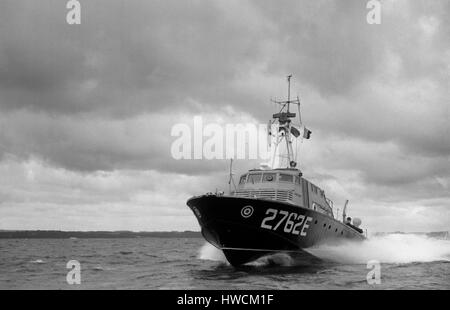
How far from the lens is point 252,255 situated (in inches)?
816

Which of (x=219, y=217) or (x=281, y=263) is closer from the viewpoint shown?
(x=219, y=217)

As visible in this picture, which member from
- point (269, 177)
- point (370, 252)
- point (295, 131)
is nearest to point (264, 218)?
point (269, 177)

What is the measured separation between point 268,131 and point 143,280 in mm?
13259

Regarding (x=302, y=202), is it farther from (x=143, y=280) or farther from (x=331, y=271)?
(x=143, y=280)

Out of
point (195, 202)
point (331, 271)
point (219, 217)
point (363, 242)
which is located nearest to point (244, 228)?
point (219, 217)

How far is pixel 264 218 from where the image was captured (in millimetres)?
19828

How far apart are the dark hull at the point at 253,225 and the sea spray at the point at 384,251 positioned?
1542mm

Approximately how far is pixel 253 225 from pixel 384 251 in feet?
53.5

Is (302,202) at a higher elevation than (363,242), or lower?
higher

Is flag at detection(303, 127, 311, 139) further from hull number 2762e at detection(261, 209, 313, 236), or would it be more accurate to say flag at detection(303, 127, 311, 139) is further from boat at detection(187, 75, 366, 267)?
hull number 2762e at detection(261, 209, 313, 236)

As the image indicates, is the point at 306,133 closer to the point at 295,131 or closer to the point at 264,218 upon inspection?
the point at 295,131

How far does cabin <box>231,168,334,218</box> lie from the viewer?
2269cm
